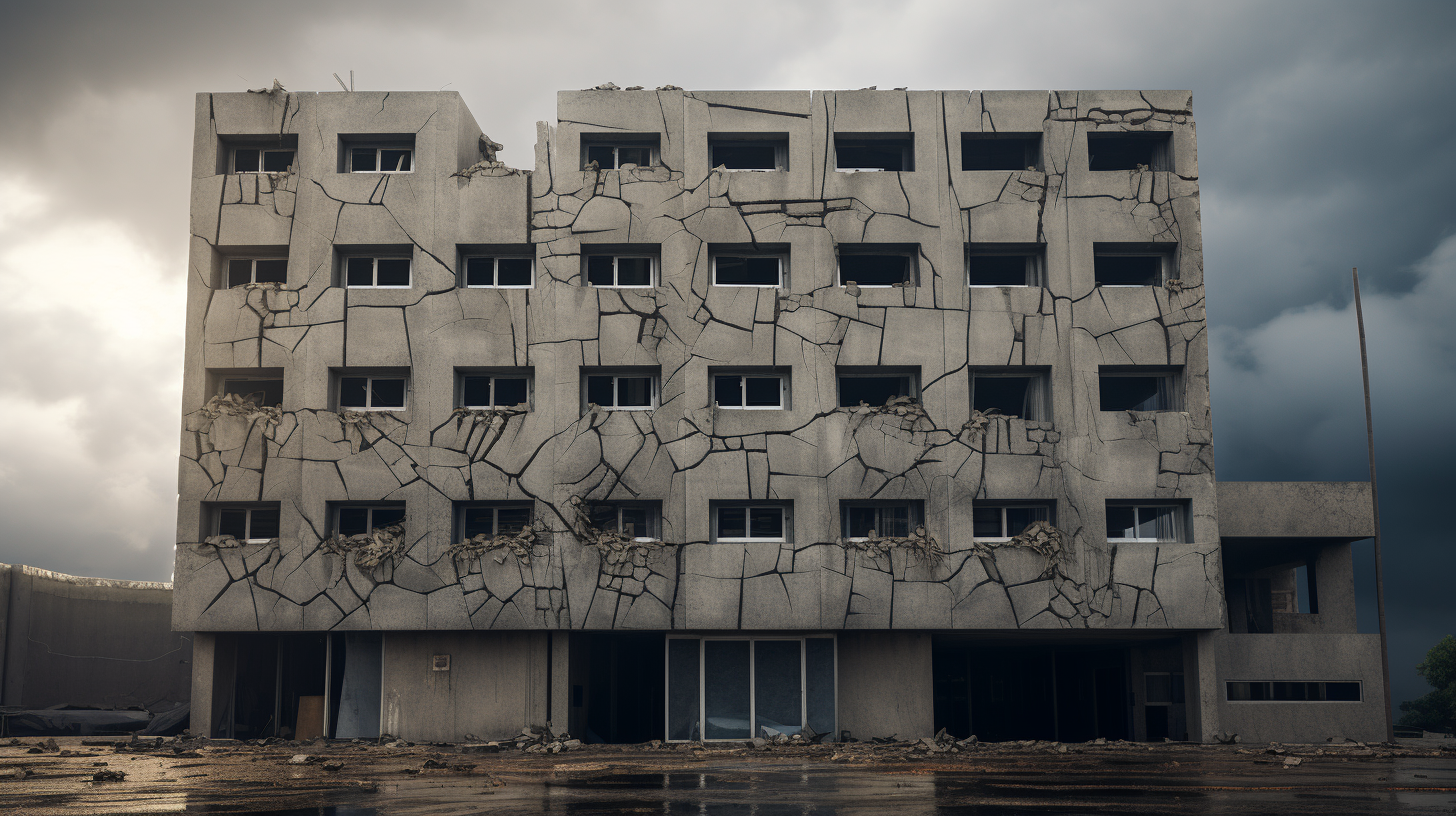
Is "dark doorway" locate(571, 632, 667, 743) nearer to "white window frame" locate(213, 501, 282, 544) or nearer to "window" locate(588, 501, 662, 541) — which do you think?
"window" locate(588, 501, 662, 541)

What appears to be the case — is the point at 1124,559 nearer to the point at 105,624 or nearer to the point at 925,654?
the point at 925,654

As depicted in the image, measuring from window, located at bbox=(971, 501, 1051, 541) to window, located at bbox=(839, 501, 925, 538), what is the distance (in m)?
1.39

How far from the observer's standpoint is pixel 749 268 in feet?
85.9

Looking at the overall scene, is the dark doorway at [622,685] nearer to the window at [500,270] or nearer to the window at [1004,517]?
the window at [1004,517]

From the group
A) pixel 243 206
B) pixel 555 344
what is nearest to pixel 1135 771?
pixel 555 344

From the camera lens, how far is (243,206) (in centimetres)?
2584

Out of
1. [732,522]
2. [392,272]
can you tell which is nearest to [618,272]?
[392,272]

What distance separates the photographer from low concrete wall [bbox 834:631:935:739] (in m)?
24.2

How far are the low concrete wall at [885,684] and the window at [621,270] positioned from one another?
9154 millimetres

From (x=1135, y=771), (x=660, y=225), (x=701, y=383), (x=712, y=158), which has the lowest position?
(x=1135, y=771)

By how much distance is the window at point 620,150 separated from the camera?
1024 inches

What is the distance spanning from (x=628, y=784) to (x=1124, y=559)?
13.9m

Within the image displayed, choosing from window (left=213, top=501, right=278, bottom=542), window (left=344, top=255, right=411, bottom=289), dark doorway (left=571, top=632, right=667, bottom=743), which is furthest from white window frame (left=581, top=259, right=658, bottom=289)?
window (left=213, top=501, right=278, bottom=542)

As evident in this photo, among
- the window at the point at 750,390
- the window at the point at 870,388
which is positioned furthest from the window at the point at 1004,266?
the window at the point at 750,390
